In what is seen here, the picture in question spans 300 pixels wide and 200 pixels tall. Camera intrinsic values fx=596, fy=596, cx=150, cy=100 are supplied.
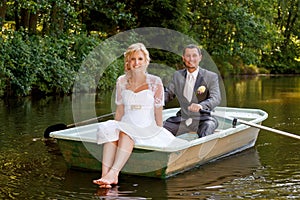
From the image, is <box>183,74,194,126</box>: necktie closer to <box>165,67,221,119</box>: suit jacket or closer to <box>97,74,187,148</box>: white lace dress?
<box>165,67,221,119</box>: suit jacket

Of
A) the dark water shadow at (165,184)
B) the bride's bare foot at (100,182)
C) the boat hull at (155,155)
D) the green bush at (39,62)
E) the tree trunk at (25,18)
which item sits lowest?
→ the dark water shadow at (165,184)

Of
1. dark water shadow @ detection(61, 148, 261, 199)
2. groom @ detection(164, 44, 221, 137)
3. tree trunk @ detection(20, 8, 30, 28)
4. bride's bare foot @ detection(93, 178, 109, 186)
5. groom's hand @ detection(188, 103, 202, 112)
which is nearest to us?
dark water shadow @ detection(61, 148, 261, 199)

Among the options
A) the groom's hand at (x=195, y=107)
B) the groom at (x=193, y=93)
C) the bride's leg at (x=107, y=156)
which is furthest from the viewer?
the groom at (x=193, y=93)

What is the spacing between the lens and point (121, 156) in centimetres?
551

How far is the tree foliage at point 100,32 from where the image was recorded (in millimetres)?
13531

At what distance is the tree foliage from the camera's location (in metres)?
13.5

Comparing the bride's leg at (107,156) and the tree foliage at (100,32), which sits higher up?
the tree foliage at (100,32)

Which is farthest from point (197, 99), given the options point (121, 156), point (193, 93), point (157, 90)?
point (121, 156)

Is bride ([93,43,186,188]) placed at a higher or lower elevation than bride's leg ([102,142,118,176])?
higher

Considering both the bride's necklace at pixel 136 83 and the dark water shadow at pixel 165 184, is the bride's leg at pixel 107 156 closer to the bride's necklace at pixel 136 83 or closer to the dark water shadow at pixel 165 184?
the dark water shadow at pixel 165 184

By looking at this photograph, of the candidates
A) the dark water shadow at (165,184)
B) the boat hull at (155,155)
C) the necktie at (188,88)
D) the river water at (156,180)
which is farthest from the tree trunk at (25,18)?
the dark water shadow at (165,184)

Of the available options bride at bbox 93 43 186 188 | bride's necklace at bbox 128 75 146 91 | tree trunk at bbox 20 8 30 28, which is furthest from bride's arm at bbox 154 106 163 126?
tree trunk at bbox 20 8 30 28

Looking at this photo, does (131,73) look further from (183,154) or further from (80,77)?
(80,77)

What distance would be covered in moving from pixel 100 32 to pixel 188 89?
1387cm
